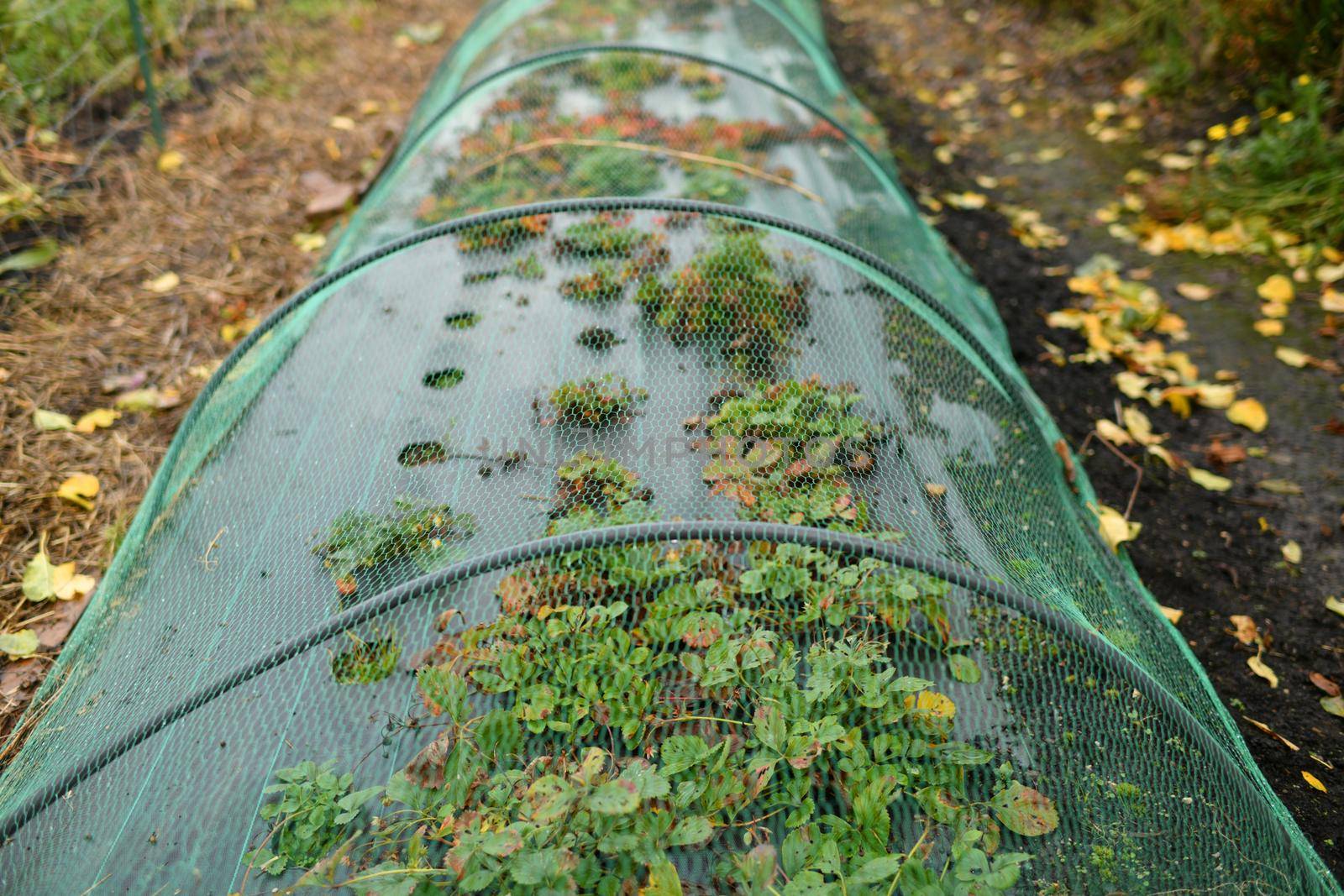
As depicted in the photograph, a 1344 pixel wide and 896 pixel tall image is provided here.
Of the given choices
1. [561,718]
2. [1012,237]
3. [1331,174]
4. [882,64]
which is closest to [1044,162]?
[1012,237]

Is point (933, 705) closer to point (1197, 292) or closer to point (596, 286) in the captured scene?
point (596, 286)

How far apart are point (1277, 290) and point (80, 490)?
4303mm

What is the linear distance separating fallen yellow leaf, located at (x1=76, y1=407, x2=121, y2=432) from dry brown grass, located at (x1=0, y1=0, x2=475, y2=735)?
26 mm

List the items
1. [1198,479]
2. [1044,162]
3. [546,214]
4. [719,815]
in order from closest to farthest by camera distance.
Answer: [719,815], [546,214], [1198,479], [1044,162]

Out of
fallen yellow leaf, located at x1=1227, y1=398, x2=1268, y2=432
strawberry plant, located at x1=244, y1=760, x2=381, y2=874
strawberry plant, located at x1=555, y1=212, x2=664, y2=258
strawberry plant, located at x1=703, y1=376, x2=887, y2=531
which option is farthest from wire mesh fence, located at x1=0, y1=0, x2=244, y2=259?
fallen yellow leaf, located at x1=1227, y1=398, x2=1268, y2=432

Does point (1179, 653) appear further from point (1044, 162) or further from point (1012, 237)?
point (1044, 162)

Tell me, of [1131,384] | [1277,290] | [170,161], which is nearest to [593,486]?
[1131,384]

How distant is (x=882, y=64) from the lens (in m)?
5.34

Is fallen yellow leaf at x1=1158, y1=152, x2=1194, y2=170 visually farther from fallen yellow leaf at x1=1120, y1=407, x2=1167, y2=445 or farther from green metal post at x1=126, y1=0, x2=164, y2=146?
green metal post at x1=126, y1=0, x2=164, y2=146

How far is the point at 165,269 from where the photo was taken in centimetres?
328

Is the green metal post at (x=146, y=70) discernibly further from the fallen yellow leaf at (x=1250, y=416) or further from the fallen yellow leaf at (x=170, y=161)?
the fallen yellow leaf at (x=1250, y=416)

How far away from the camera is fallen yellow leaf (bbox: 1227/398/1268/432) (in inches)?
111

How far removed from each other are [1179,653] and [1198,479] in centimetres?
100

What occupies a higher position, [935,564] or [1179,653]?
[935,564]
